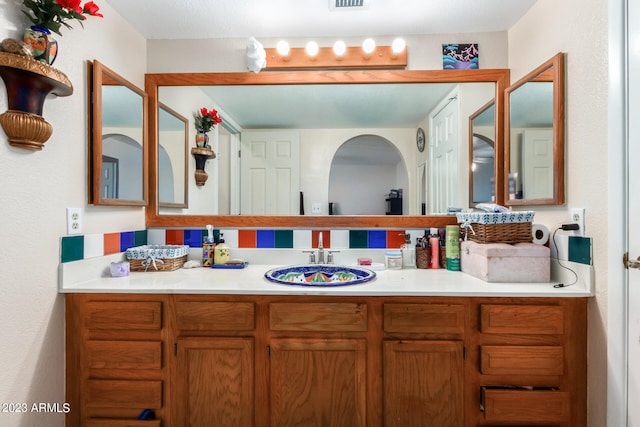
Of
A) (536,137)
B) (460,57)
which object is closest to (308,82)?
(460,57)

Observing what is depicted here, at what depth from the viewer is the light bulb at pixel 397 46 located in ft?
5.79

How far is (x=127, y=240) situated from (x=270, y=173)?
845mm

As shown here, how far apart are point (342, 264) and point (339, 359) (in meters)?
0.63

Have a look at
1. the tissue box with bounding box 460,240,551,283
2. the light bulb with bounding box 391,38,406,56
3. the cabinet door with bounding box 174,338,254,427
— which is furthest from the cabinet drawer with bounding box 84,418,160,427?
the light bulb with bounding box 391,38,406,56

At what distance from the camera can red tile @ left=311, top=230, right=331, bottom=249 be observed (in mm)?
1870

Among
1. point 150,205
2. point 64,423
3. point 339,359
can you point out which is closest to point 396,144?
point 339,359

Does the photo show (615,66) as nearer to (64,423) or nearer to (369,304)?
(369,304)

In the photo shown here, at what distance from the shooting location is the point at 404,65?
1.81m

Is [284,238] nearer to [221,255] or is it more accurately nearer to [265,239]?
[265,239]

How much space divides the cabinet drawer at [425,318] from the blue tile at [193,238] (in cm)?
117

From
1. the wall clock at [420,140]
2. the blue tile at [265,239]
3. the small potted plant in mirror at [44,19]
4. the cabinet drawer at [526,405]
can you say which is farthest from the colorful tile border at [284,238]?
the small potted plant in mirror at [44,19]

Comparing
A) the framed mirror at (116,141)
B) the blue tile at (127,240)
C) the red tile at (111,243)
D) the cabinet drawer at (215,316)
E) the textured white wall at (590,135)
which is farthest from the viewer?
the blue tile at (127,240)

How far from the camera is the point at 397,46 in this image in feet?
5.82

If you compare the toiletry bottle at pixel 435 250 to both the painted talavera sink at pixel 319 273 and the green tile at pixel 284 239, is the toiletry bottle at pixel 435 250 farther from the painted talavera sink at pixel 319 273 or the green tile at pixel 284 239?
the green tile at pixel 284 239
